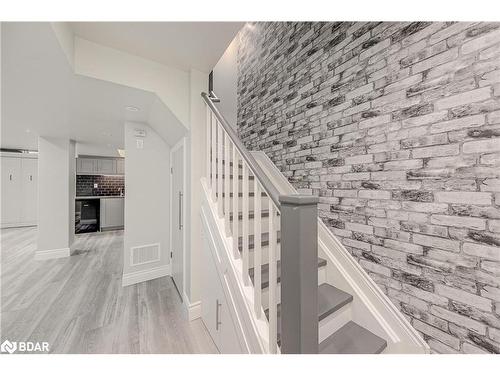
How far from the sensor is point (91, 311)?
2314mm

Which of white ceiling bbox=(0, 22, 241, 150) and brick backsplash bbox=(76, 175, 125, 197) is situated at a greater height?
white ceiling bbox=(0, 22, 241, 150)

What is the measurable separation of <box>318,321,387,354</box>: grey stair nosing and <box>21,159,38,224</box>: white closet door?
29.9 feet

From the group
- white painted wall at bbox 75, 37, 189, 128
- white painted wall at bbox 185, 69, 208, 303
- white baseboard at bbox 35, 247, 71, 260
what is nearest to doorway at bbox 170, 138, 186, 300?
white painted wall at bbox 185, 69, 208, 303

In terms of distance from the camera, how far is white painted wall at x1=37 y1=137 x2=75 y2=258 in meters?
4.05

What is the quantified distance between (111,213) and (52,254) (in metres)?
2.58

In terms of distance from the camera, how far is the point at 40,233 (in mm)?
4004

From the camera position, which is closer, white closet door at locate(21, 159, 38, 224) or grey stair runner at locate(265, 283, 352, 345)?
grey stair runner at locate(265, 283, 352, 345)

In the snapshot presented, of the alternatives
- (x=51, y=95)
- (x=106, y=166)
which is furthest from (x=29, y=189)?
(x=51, y=95)

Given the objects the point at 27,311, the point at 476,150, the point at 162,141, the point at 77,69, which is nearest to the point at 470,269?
the point at 476,150

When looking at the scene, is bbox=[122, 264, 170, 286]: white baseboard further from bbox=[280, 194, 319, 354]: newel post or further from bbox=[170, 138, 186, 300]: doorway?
bbox=[280, 194, 319, 354]: newel post

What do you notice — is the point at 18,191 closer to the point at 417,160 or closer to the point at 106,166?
the point at 106,166

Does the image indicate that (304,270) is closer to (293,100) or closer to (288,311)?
(288,311)

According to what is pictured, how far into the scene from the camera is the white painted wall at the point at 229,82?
3562 millimetres

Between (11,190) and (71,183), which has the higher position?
(71,183)
